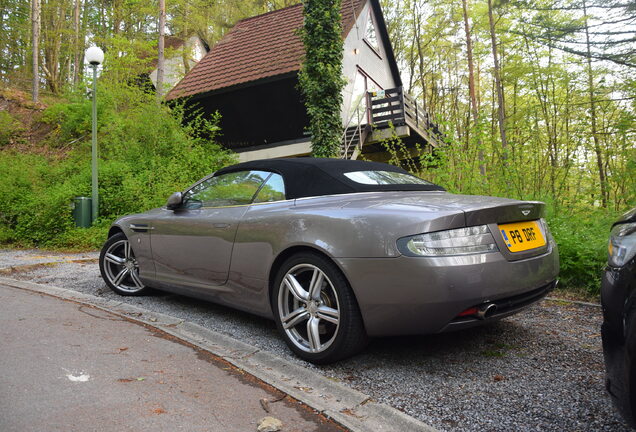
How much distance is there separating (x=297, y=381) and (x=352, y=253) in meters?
0.83

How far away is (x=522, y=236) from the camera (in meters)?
2.67

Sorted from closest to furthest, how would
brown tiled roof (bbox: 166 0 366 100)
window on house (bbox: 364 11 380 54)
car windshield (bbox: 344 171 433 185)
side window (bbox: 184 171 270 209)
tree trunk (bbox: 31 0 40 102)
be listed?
1. car windshield (bbox: 344 171 433 185)
2. side window (bbox: 184 171 270 209)
3. brown tiled roof (bbox: 166 0 366 100)
4. window on house (bbox: 364 11 380 54)
5. tree trunk (bbox: 31 0 40 102)

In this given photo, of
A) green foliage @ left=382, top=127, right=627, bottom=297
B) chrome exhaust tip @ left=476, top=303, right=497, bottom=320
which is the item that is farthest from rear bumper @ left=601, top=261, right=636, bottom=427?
green foliage @ left=382, top=127, right=627, bottom=297

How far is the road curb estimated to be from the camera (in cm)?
210

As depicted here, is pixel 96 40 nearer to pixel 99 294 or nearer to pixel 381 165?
pixel 99 294

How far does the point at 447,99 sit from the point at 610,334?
95.0ft

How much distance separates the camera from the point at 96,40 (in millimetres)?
18469

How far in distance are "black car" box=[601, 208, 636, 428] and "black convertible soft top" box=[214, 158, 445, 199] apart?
5.29ft

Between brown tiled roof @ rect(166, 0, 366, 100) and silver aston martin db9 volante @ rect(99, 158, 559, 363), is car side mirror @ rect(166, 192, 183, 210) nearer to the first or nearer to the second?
silver aston martin db9 volante @ rect(99, 158, 559, 363)

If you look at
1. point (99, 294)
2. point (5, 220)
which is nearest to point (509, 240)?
point (99, 294)

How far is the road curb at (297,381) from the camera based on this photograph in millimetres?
2096

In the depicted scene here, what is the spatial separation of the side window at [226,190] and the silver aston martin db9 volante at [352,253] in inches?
0.5

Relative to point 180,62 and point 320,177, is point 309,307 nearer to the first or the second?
point 320,177

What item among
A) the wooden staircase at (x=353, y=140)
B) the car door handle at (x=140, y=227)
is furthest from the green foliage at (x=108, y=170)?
the car door handle at (x=140, y=227)
